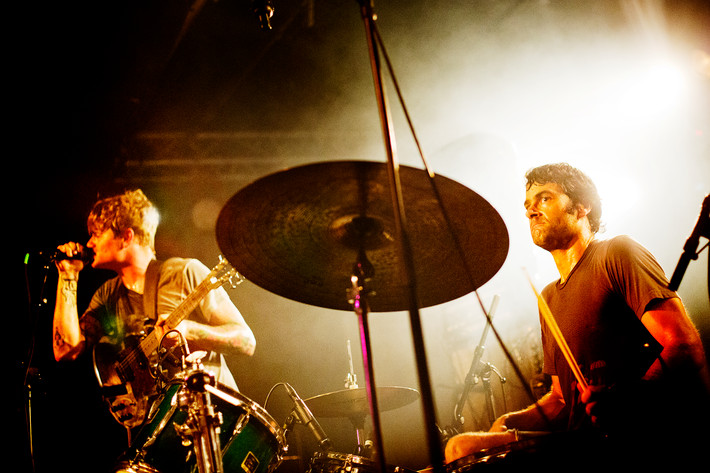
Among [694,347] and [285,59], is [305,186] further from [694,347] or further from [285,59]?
[285,59]

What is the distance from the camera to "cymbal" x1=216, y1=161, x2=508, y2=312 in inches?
57.7

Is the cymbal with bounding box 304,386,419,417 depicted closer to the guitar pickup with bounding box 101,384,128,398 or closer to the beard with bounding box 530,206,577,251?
the guitar pickup with bounding box 101,384,128,398

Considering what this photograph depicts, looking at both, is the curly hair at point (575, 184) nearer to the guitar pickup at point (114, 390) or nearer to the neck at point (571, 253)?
the neck at point (571, 253)

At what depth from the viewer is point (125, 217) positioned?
4.25m

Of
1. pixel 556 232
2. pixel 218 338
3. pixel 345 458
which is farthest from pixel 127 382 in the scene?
pixel 556 232

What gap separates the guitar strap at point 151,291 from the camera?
12.1 ft

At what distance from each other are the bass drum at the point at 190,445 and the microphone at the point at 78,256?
185 centimetres

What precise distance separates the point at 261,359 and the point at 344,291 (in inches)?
130

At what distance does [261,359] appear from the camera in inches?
189

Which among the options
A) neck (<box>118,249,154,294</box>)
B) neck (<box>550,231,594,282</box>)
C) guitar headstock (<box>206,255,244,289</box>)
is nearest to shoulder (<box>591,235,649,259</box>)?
neck (<box>550,231,594,282</box>)

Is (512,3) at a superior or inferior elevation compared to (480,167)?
superior

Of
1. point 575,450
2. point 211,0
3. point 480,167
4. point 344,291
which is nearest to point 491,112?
point 480,167

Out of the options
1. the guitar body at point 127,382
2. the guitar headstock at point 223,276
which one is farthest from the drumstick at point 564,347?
the guitar body at point 127,382

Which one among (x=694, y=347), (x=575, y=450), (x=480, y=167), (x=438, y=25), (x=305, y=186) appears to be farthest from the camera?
(x=480, y=167)
